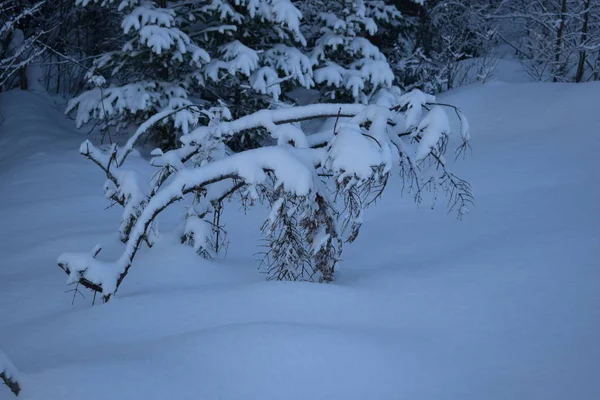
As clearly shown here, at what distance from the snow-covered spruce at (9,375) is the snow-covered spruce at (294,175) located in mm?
1217

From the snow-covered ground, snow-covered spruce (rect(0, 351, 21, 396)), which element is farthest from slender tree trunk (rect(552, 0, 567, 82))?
snow-covered spruce (rect(0, 351, 21, 396))

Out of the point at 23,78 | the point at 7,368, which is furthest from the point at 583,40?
the point at 23,78

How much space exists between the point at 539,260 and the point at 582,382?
1.47 m

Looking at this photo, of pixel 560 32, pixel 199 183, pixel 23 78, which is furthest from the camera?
pixel 23 78

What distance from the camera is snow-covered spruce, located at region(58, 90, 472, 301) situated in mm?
3752

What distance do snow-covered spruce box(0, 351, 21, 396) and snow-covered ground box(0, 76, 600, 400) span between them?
79mm

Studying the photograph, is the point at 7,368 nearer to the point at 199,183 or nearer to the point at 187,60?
the point at 199,183

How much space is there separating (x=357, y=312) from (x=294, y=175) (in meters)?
0.99

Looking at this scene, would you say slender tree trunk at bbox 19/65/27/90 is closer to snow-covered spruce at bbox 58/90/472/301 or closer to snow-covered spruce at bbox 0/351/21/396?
snow-covered spruce at bbox 58/90/472/301

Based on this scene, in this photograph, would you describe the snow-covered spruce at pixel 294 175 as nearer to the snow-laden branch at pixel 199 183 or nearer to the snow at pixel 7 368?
the snow-laden branch at pixel 199 183

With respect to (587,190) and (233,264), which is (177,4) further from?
(587,190)

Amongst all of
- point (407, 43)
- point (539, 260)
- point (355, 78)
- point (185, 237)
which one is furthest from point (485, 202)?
point (407, 43)

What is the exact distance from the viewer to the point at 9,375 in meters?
2.52

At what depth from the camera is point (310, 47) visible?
10.9 meters
